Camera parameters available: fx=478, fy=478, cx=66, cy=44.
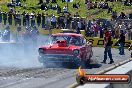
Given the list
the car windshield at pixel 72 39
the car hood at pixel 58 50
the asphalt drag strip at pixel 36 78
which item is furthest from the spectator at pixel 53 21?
the asphalt drag strip at pixel 36 78

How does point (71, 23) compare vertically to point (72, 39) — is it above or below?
above

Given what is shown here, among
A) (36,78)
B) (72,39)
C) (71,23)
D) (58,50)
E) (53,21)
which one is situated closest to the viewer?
(36,78)

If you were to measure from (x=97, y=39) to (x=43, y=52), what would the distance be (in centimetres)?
1723

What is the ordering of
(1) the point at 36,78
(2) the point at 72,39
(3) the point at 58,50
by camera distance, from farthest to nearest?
1. (2) the point at 72,39
2. (3) the point at 58,50
3. (1) the point at 36,78

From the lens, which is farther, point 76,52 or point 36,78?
point 76,52

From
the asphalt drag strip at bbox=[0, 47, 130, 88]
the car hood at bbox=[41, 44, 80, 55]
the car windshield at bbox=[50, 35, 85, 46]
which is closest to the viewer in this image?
the asphalt drag strip at bbox=[0, 47, 130, 88]

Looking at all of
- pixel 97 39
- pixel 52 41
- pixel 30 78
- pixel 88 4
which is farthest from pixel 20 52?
pixel 88 4

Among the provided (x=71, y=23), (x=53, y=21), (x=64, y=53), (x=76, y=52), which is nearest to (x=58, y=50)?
(x=64, y=53)

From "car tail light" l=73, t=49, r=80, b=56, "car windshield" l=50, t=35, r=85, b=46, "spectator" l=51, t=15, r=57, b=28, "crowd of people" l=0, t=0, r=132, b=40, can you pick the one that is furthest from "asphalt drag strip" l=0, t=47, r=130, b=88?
"spectator" l=51, t=15, r=57, b=28

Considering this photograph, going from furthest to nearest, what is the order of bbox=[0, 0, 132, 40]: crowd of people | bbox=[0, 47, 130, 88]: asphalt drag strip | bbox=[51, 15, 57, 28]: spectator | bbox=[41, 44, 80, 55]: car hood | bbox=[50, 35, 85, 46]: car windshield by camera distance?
1. bbox=[51, 15, 57, 28]: spectator
2. bbox=[0, 0, 132, 40]: crowd of people
3. bbox=[50, 35, 85, 46]: car windshield
4. bbox=[41, 44, 80, 55]: car hood
5. bbox=[0, 47, 130, 88]: asphalt drag strip

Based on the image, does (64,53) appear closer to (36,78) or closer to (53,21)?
(36,78)

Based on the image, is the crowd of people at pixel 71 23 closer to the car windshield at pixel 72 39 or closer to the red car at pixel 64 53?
the car windshield at pixel 72 39

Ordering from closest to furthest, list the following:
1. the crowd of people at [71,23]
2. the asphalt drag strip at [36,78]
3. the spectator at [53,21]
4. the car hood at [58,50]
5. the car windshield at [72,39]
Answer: the asphalt drag strip at [36,78]
the car hood at [58,50]
the car windshield at [72,39]
the crowd of people at [71,23]
the spectator at [53,21]

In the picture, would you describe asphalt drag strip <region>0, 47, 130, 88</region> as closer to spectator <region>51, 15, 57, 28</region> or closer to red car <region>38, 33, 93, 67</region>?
red car <region>38, 33, 93, 67</region>
